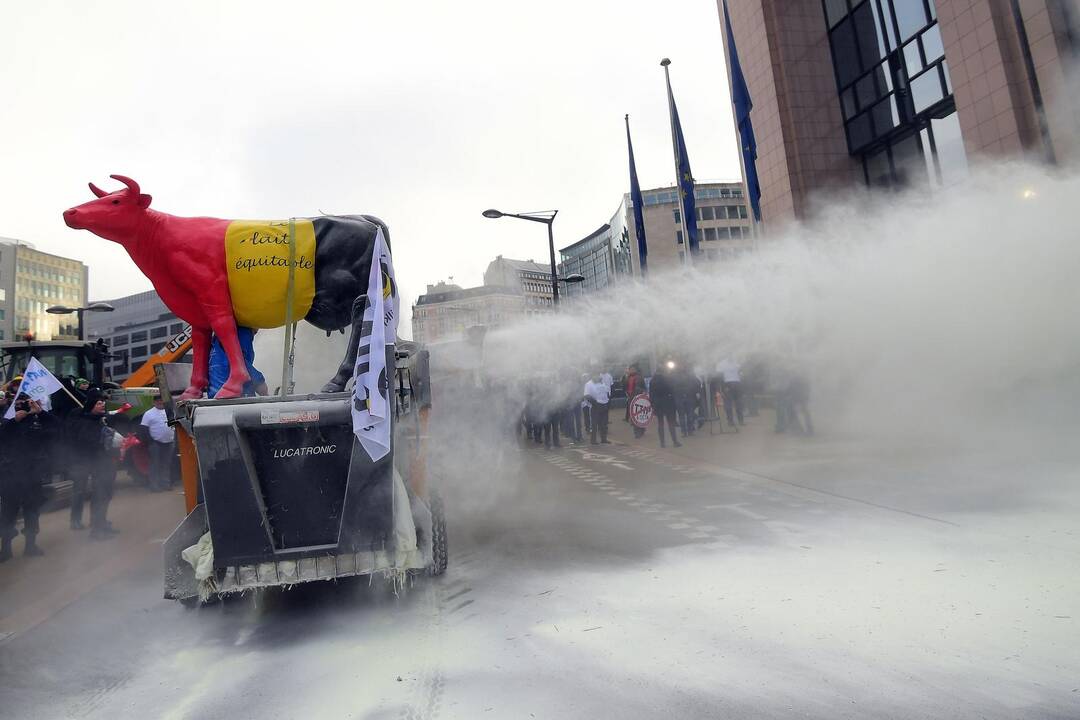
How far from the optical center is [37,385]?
702cm

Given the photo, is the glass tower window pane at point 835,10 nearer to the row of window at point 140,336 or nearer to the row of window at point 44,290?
the row of window at point 140,336

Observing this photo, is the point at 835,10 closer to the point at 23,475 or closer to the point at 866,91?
the point at 866,91

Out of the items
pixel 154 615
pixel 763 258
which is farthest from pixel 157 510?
pixel 763 258

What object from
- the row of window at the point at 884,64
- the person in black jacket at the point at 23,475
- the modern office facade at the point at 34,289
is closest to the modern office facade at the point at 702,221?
the row of window at the point at 884,64

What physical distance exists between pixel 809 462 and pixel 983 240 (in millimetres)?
4238

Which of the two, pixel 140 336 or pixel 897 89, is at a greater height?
pixel 140 336

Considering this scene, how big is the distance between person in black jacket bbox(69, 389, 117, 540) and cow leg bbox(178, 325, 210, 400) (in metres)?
4.06

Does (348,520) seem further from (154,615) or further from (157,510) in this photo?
(157,510)

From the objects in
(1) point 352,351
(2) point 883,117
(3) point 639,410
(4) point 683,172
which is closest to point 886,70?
(2) point 883,117

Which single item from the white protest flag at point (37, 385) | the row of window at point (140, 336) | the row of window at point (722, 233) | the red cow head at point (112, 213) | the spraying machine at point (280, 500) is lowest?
the spraying machine at point (280, 500)

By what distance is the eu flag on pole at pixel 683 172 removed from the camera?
17469mm

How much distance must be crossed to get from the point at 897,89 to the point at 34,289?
103523 mm

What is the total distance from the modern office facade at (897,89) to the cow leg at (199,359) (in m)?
12.9

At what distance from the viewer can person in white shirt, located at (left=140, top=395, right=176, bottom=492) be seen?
10078 mm
